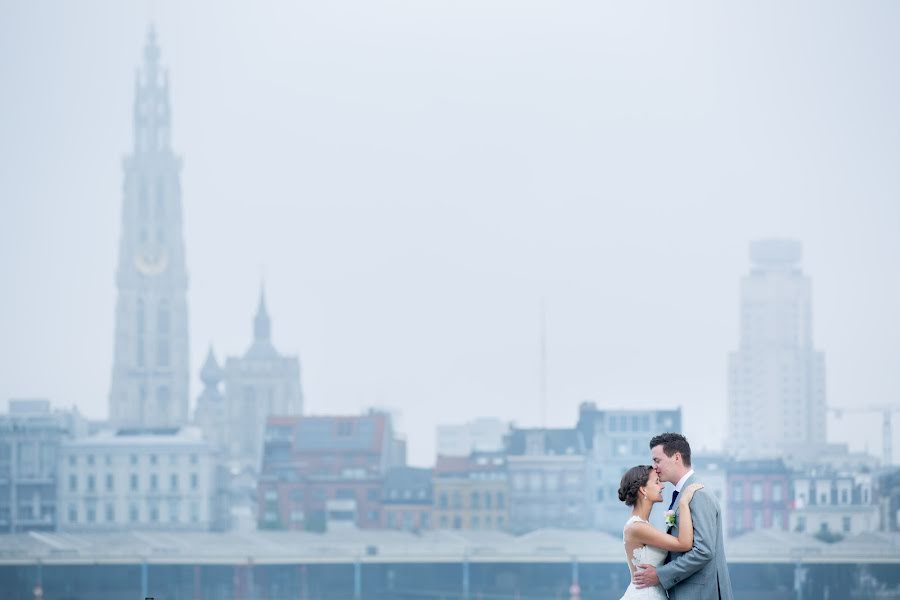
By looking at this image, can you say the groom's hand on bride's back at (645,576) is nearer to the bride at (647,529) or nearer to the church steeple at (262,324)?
the bride at (647,529)

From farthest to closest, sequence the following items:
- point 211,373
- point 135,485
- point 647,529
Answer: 1. point 211,373
2. point 135,485
3. point 647,529

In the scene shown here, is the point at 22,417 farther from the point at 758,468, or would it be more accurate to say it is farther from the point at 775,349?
the point at 775,349

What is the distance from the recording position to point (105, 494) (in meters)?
105

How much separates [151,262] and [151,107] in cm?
1261

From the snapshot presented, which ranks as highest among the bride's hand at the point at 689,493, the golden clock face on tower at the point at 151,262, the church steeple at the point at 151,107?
the church steeple at the point at 151,107

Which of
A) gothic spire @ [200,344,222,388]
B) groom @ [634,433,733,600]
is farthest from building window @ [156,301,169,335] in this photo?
groom @ [634,433,733,600]

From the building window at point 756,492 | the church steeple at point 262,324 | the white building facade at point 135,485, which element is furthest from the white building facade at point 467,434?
the building window at point 756,492

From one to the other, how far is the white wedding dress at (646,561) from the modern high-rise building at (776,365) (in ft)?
479

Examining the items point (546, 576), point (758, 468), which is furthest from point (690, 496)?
point (758, 468)

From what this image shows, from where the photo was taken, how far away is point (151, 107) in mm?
144000

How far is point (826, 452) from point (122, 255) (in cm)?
5426

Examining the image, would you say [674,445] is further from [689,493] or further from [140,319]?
[140,319]

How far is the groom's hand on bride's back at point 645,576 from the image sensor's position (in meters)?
9.73

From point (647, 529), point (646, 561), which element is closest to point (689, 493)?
point (647, 529)
